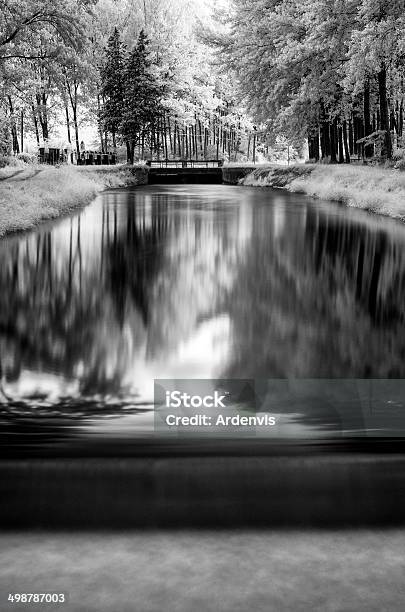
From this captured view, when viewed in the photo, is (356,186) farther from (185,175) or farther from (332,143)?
(185,175)

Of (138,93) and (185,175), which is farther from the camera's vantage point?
(138,93)

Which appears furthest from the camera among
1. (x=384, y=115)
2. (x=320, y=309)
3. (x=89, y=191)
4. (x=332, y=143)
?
(x=332, y=143)

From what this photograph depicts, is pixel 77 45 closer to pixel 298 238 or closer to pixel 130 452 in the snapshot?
pixel 298 238

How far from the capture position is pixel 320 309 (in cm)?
727

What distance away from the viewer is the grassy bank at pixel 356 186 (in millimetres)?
19453

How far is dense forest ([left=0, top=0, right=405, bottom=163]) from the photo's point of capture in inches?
865

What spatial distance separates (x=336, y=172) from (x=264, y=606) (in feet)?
89.3

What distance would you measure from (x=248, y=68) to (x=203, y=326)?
1146 inches

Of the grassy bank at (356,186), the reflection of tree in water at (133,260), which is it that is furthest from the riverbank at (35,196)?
the grassy bank at (356,186)

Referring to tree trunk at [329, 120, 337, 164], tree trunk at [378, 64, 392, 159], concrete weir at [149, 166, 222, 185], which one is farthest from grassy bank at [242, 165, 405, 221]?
concrete weir at [149, 166, 222, 185]

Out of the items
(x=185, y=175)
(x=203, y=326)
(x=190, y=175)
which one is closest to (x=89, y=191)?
(x=203, y=326)

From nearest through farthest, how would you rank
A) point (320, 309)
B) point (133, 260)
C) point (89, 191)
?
point (320, 309), point (133, 260), point (89, 191)

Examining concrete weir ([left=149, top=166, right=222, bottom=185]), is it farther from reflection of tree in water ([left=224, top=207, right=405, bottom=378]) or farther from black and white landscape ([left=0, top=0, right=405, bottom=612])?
reflection of tree in water ([left=224, top=207, right=405, bottom=378])

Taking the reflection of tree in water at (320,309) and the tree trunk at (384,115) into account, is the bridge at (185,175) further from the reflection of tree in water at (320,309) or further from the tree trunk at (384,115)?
the reflection of tree in water at (320,309)
